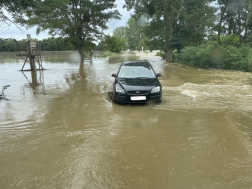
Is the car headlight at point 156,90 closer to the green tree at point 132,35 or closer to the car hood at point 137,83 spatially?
the car hood at point 137,83

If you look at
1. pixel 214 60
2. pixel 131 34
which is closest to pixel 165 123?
pixel 214 60

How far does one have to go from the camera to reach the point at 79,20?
28.0 metres

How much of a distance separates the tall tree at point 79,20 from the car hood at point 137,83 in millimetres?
20938

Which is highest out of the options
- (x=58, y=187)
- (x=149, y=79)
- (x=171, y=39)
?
(x=171, y=39)

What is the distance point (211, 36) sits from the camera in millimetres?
29422

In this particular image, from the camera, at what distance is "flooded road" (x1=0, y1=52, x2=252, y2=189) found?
3.04 m

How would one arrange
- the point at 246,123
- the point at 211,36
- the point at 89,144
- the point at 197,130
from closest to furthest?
the point at 89,144, the point at 197,130, the point at 246,123, the point at 211,36

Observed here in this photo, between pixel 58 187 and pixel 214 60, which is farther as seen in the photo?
pixel 214 60

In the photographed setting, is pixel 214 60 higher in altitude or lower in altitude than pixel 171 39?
lower

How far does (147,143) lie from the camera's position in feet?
13.7

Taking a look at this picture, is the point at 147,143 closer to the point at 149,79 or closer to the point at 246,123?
the point at 246,123

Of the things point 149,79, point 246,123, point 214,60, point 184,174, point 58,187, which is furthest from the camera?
point 214,60

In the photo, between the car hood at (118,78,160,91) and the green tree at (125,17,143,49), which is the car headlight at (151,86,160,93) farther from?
the green tree at (125,17,143,49)

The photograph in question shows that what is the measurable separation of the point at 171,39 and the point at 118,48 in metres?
55.6
